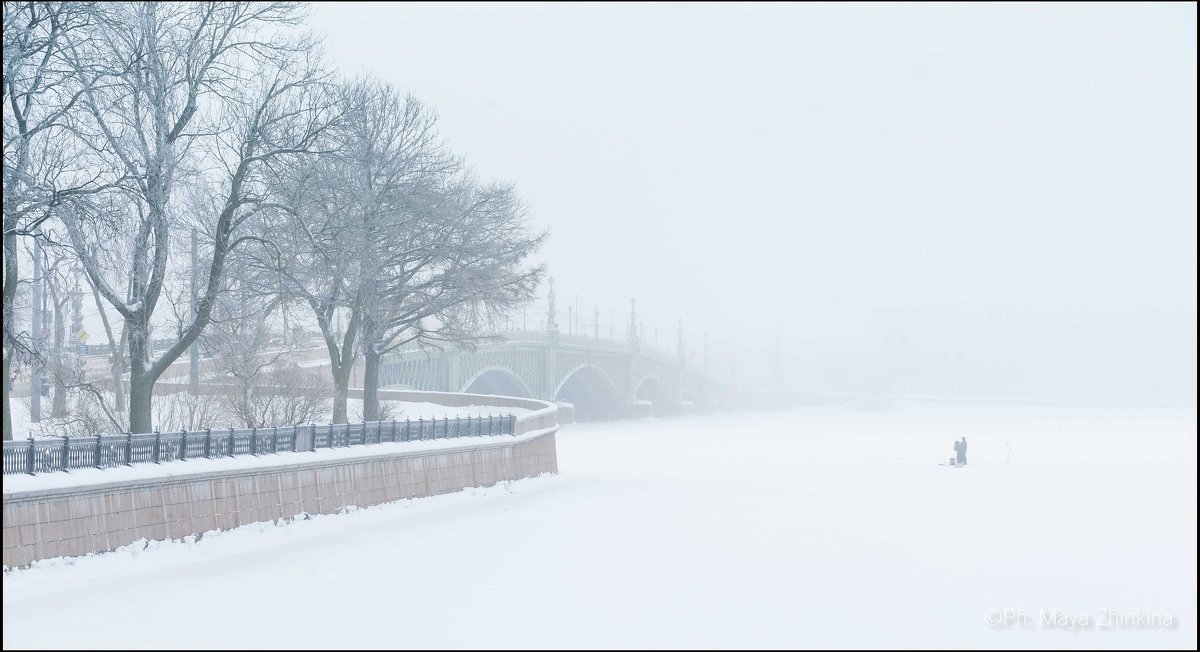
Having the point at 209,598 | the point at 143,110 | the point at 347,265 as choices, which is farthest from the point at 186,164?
the point at 209,598

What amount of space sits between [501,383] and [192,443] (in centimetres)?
5820

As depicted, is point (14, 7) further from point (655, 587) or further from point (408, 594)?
point (655, 587)

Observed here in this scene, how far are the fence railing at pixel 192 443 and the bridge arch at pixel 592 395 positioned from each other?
205 ft

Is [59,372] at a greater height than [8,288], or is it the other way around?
[8,288]

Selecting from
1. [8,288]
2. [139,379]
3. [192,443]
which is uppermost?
[8,288]

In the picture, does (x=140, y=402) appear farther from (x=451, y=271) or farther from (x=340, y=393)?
(x=451, y=271)

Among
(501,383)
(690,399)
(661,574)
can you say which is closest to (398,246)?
(661,574)

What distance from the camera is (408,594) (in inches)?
698

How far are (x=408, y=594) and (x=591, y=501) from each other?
48.2ft

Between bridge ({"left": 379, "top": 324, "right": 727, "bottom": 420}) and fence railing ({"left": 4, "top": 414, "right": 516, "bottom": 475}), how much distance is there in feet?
48.8

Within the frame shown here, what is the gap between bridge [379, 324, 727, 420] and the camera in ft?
201

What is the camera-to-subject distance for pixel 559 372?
83812mm

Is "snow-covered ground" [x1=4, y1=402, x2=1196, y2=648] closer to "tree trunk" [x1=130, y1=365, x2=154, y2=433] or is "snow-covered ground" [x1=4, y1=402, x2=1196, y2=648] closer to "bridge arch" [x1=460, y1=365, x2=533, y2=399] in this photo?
"tree trunk" [x1=130, y1=365, x2=154, y2=433]

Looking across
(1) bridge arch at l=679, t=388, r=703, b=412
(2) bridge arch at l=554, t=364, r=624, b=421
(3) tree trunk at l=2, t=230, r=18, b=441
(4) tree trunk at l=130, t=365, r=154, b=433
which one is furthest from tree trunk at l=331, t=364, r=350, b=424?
(1) bridge arch at l=679, t=388, r=703, b=412
